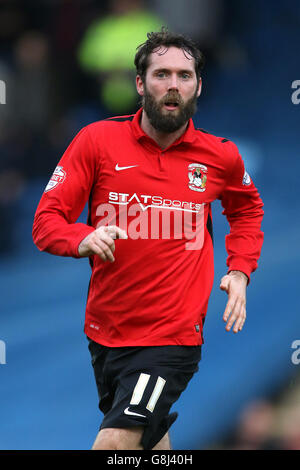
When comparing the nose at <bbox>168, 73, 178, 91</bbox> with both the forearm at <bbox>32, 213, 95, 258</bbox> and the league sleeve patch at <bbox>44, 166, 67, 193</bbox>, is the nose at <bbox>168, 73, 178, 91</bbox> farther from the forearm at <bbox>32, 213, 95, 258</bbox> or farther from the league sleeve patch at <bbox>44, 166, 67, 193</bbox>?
the forearm at <bbox>32, 213, 95, 258</bbox>

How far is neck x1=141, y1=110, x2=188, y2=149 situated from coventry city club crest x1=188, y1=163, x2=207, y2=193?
141 millimetres

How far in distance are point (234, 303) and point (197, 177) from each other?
0.59m

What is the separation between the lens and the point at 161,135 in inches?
145

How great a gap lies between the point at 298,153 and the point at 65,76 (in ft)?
4.93

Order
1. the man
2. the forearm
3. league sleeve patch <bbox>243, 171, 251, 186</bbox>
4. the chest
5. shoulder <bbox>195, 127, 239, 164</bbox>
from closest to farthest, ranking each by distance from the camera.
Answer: the forearm
the man
the chest
shoulder <bbox>195, 127, 239, 164</bbox>
league sleeve patch <bbox>243, 171, 251, 186</bbox>

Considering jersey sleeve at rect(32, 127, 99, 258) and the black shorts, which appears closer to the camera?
jersey sleeve at rect(32, 127, 99, 258)

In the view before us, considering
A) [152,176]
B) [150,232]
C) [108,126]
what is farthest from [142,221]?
[108,126]

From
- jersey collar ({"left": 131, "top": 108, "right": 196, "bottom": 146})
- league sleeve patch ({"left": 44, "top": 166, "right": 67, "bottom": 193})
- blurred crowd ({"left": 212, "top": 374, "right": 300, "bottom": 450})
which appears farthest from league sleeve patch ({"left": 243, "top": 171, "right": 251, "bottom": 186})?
blurred crowd ({"left": 212, "top": 374, "right": 300, "bottom": 450})

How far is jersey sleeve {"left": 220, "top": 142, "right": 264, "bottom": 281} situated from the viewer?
3.91 meters

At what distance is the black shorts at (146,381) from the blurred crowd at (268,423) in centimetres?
139

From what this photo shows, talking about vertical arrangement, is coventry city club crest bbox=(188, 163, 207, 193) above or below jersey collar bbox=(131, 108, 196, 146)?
below

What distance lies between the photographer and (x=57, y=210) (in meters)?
3.46
